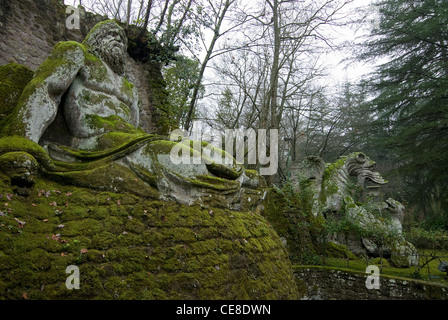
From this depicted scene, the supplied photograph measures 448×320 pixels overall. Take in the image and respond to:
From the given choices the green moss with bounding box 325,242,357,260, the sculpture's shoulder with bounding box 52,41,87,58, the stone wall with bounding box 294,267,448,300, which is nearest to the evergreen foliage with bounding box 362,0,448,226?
the green moss with bounding box 325,242,357,260

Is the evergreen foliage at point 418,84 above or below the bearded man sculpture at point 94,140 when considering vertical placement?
above

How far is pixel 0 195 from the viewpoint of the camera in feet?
6.90

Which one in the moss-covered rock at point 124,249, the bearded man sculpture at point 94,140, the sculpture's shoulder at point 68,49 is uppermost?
the sculpture's shoulder at point 68,49

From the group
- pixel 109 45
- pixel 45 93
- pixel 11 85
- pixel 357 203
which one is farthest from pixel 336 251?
pixel 11 85

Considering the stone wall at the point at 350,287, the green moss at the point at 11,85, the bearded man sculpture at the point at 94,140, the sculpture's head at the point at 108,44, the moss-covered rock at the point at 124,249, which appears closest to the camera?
the moss-covered rock at the point at 124,249

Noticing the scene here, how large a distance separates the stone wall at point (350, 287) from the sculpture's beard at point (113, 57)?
4.37 meters

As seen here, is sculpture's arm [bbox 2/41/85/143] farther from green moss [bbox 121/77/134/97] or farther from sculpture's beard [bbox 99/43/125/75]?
green moss [bbox 121/77/134/97]

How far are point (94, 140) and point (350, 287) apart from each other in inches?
189

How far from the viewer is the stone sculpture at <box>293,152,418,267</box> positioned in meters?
6.16

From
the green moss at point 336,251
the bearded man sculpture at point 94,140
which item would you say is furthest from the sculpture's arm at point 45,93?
the green moss at point 336,251

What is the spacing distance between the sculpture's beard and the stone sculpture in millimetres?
4277

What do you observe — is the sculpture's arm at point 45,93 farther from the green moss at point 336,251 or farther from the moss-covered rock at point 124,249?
the green moss at point 336,251

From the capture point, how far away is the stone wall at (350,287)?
4.57 metres
